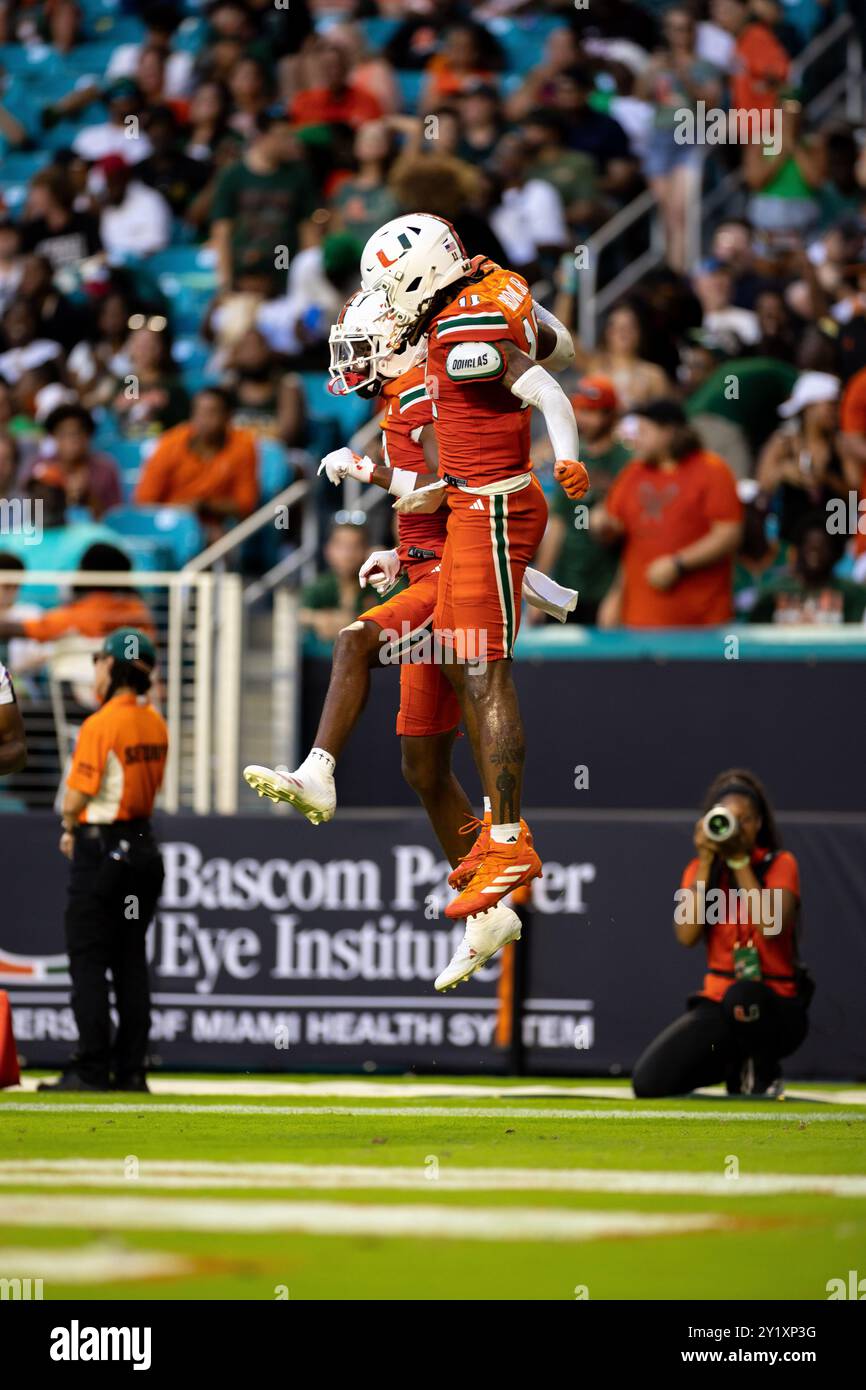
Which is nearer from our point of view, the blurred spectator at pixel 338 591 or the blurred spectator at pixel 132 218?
the blurred spectator at pixel 338 591

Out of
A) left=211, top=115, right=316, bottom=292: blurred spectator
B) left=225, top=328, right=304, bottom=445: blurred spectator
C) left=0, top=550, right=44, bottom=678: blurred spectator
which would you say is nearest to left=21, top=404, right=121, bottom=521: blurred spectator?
left=225, top=328, right=304, bottom=445: blurred spectator

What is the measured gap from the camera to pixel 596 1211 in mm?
6562

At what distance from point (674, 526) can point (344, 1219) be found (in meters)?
8.27

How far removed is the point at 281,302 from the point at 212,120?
3.13 meters

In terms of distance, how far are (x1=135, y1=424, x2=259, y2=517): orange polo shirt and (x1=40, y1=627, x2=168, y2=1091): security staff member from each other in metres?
4.87

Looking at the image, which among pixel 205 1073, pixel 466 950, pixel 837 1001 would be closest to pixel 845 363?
pixel 837 1001

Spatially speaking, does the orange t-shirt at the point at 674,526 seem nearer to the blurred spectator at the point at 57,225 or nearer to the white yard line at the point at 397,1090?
the white yard line at the point at 397,1090

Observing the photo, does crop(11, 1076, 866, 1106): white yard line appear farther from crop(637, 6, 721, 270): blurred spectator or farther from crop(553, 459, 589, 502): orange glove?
crop(637, 6, 721, 270): blurred spectator

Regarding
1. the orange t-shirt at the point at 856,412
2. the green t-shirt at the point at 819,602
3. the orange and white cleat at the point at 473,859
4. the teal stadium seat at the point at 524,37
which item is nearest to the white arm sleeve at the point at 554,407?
the orange and white cleat at the point at 473,859

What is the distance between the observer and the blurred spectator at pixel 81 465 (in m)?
16.8

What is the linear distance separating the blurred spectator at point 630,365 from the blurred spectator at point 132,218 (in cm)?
643

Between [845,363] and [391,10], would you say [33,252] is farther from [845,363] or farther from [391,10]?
[845,363]

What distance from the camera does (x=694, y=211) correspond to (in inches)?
711

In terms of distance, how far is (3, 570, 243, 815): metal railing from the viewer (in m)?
14.6
